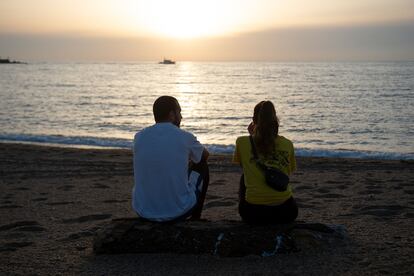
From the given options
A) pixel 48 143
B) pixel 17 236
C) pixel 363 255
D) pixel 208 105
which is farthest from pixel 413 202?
pixel 208 105

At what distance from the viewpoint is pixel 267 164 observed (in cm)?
474

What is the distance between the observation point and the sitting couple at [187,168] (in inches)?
182

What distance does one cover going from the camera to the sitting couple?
182 inches

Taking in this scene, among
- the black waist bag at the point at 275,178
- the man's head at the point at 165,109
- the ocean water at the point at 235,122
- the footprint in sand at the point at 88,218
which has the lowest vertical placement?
the ocean water at the point at 235,122

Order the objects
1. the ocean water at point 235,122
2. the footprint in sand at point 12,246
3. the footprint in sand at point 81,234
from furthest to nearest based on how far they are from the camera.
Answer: the ocean water at point 235,122, the footprint in sand at point 81,234, the footprint in sand at point 12,246

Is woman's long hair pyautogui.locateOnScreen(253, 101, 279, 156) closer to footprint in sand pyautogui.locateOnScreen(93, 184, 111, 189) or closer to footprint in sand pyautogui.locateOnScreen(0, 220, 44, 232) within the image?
footprint in sand pyautogui.locateOnScreen(0, 220, 44, 232)

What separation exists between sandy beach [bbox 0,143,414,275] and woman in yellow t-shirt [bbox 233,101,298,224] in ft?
1.50

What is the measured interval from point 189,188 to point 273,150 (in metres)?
0.86

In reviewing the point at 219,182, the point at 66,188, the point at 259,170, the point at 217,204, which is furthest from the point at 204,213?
the point at 66,188

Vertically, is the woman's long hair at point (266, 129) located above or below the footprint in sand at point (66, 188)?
above

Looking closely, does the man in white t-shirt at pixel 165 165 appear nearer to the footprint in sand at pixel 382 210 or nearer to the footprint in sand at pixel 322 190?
the footprint in sand at pixel 382 210

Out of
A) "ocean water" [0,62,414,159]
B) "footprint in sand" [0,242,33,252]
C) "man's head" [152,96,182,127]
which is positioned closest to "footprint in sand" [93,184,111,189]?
"footprint in sand" [0,242,33,252]

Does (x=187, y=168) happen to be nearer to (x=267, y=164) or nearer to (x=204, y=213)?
(x=267, y=164)

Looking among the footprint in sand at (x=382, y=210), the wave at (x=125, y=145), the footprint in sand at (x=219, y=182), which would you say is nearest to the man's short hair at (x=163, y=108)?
the footprint in sand at (x=382, y=210)
